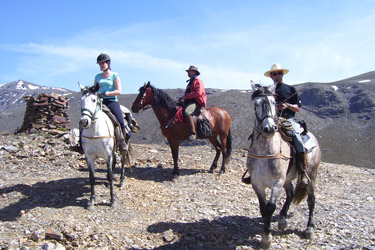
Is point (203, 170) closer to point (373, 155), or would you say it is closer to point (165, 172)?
point (165, 172)

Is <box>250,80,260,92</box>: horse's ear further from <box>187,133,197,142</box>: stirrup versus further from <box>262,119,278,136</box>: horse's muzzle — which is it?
A: <box>187,133,197,142</box>: stirrup

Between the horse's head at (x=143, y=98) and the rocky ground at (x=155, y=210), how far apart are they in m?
2.16

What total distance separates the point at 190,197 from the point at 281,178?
326 cm

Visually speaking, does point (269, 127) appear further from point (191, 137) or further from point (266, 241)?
point (191, 137)

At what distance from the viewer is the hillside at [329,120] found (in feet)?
144

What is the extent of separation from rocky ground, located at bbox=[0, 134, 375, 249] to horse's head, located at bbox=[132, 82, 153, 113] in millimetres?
2164

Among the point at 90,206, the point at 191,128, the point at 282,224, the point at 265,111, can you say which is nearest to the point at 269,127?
the point at 265,111

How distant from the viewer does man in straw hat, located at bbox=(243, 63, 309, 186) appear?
5.14 metres

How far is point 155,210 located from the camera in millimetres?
6281

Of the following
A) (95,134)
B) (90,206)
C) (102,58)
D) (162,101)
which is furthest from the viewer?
(162,101)

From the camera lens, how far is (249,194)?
7.82 meters

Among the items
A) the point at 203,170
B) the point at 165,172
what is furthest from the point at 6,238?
the point at 203,170

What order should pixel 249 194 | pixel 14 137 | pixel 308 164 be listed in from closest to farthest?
pixel 308 164, pixel 249 194, pixel 14 137

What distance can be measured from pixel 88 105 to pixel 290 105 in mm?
3924
